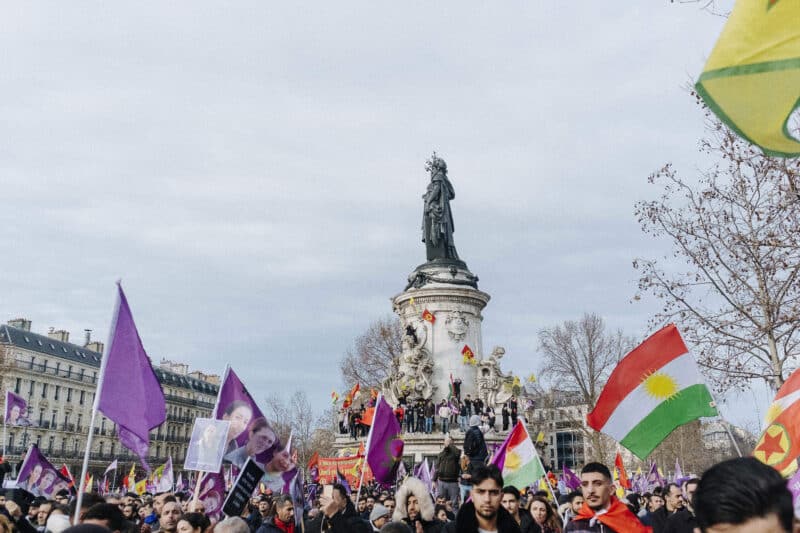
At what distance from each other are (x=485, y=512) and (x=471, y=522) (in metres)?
0.11

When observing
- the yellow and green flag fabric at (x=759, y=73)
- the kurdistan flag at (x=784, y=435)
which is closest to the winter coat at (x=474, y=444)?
the kurdistan flag at (x=784, y=435)

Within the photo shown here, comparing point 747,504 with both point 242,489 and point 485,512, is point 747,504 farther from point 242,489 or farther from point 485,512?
point 242,489

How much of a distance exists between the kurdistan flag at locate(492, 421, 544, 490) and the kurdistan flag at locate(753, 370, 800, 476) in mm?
3908

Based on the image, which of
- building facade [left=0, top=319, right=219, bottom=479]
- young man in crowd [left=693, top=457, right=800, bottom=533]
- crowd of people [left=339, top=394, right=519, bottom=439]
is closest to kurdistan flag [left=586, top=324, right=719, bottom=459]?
young man in crowd [left=693, top=457, right=800, bottom=533]

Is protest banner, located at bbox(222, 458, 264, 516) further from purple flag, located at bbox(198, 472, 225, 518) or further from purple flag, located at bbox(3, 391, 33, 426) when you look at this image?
purple flag, located at bbox(3, 391, 33, 426)

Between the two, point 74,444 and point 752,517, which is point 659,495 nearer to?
point 752,517

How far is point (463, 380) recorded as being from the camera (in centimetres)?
3269

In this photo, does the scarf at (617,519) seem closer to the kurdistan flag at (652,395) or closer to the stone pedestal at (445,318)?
the kurdistan flag at (652,395)

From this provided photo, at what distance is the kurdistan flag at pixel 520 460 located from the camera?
32.9ft

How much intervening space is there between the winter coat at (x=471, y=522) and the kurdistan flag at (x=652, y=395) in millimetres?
2880

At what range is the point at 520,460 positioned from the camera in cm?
1030

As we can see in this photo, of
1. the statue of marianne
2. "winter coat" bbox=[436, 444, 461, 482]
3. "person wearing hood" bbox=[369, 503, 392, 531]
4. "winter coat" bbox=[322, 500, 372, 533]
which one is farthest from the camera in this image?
the statue of marianne

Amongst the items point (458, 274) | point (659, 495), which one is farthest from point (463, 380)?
point (659, 495)

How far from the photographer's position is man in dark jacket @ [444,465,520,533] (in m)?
4.53
